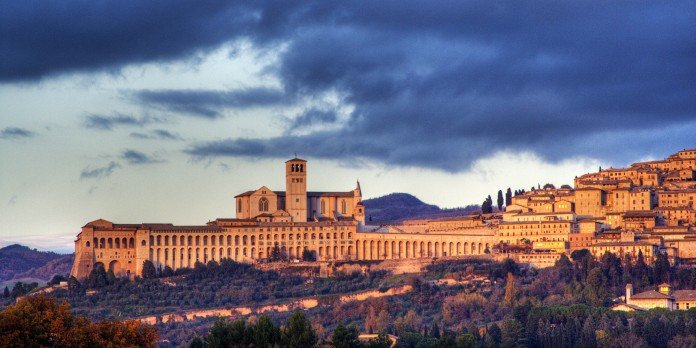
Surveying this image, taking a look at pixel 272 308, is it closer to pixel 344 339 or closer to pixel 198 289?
pixel 198 289

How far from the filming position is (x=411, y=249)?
10450 cm

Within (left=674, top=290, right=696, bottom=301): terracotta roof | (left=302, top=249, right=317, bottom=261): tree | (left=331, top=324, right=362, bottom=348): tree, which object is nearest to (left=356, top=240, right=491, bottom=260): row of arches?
(left=302, top=249, right=317, bottom=261): tree

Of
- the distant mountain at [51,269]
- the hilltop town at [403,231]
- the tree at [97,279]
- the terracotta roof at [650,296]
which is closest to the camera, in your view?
the terracotta roof at [650,296]

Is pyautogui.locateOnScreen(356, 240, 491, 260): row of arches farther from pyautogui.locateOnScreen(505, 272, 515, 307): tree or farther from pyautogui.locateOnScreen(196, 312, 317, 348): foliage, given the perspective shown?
pyautogui.locateOnScreen(196, 312, 317, 348): foliage

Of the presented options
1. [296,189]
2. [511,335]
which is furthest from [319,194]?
[511,335]

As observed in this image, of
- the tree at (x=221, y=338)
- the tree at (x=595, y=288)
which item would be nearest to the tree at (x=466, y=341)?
the tree at (x=221, y=338)

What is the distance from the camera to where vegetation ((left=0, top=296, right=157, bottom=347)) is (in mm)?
53938

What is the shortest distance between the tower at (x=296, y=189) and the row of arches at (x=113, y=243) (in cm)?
1257

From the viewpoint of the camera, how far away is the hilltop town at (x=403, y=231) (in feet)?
326

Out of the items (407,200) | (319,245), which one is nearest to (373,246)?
(319,245)

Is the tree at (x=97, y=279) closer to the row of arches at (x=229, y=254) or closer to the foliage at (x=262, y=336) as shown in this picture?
the row of arches at (x=229, y=254)

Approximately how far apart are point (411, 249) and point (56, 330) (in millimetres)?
→ 51757

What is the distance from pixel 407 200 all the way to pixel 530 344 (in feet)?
320

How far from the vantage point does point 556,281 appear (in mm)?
91375
